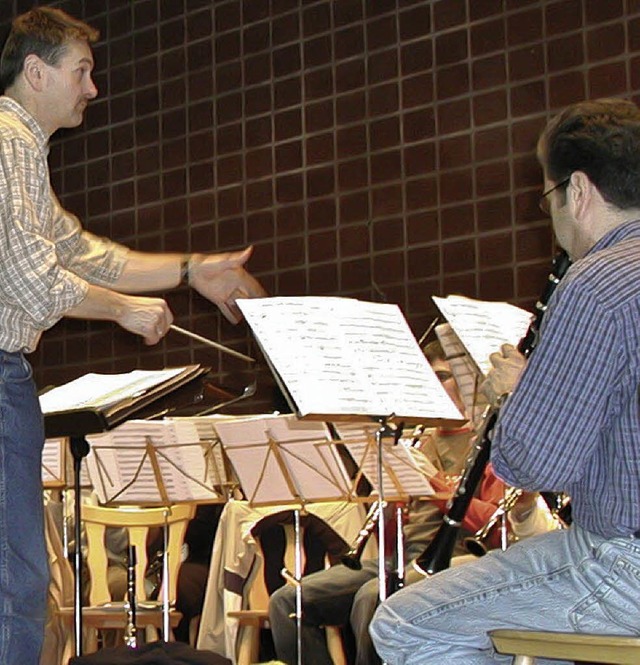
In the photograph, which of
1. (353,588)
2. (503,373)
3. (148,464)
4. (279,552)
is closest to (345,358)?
(503,373)

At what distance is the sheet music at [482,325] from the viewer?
2.98 metres

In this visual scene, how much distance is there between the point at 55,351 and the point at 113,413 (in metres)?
4.11

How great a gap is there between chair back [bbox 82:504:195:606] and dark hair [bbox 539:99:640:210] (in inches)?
99.8

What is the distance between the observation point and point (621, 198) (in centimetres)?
229

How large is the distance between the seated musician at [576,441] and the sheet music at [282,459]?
5.34ft

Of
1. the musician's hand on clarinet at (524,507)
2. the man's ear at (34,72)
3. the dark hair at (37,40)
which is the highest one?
the dark hair at (37,40)

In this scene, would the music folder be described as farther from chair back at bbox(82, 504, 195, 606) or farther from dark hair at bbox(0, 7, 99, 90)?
chair back at bbox(82, 504, 195, 606)

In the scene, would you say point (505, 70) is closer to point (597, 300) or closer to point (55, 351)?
point (55, 351)

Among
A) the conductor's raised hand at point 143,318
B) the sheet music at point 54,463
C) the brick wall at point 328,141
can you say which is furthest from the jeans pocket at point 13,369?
the brick wall at point 328,141

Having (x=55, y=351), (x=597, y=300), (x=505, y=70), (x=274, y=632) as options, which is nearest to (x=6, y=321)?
(x=597, y=300)

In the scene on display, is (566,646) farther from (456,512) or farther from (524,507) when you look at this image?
(524,507)

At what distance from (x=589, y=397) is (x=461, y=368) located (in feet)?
6.00

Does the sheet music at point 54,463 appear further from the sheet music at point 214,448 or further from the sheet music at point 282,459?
the sheet music at point 282,459

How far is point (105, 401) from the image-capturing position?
327 centimetres
